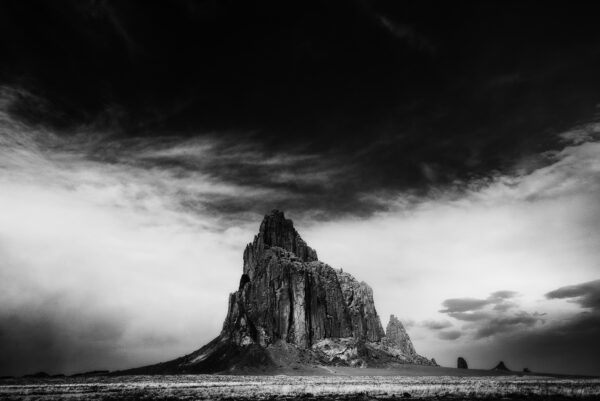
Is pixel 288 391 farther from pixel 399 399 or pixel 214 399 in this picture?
pixel 399 399

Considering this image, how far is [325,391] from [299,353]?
152 metres

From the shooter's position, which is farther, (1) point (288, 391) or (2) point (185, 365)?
(2) point (185, 365)

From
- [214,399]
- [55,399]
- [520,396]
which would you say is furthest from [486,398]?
[55,399]

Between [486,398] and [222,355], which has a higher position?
[222,355]

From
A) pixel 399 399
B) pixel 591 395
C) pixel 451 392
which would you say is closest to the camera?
pixel 399 399

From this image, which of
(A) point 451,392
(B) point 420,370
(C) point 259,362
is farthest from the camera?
(B) point 420,370

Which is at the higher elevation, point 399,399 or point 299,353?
point 299,353

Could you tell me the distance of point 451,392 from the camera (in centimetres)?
5238

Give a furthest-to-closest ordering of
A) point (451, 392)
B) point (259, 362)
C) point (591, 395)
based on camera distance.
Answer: point (259, 362)
point (451, 392)
point (591, 395)

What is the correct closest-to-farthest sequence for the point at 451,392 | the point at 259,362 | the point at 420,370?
the point at 451,392 < the point at 259,362 < the point at 420,370

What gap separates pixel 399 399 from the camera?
147 feet

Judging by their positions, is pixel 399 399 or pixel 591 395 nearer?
pixel 399 399

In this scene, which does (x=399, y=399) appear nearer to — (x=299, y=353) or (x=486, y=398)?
(x=486, y=398)

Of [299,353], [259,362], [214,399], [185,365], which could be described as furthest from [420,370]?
[214,399]
